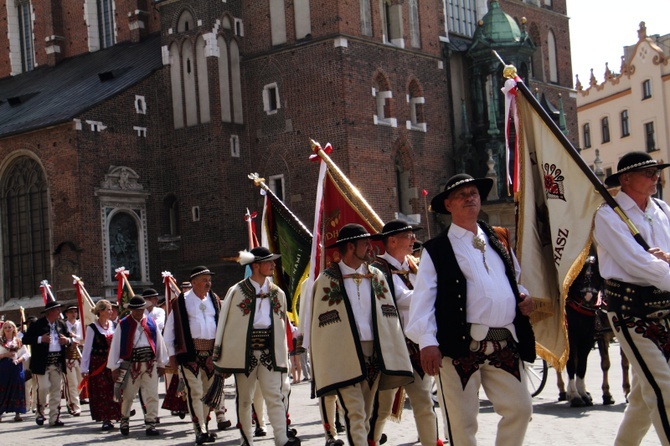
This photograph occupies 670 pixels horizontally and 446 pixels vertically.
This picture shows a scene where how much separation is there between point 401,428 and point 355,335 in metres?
3.33

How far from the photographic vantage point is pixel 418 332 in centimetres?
675

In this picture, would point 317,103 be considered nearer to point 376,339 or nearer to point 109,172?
point 109,172

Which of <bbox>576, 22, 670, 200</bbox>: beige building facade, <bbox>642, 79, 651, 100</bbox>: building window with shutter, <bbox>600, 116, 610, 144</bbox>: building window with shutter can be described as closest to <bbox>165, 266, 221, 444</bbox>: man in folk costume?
<bbox>576, 22, 670, 200</bbox>: beige building facade

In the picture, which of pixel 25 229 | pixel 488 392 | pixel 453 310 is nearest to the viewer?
pixel 453 310

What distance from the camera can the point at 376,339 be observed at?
29.9 feet

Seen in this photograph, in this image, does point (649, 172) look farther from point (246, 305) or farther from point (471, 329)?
point (246, 305)

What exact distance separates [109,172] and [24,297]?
5754mm

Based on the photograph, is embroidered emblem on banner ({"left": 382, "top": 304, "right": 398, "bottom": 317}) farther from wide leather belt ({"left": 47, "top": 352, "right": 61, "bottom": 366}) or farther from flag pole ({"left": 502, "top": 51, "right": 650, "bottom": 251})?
wide leather belt ({"left": 47, "top": 352, "right": 61, "bottom": 366})

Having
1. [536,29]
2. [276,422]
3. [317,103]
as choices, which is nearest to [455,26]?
[536,29]

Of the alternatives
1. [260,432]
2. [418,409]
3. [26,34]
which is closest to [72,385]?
[260,432]

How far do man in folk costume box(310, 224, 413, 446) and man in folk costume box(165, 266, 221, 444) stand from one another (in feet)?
12.7

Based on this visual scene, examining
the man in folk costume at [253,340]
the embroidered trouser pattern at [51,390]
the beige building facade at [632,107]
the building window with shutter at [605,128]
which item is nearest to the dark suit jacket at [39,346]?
the embroidered trouser pattern at [51,390]

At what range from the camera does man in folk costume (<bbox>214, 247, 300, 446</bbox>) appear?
10906 mm

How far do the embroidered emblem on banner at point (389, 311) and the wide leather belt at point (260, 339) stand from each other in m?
2.11
